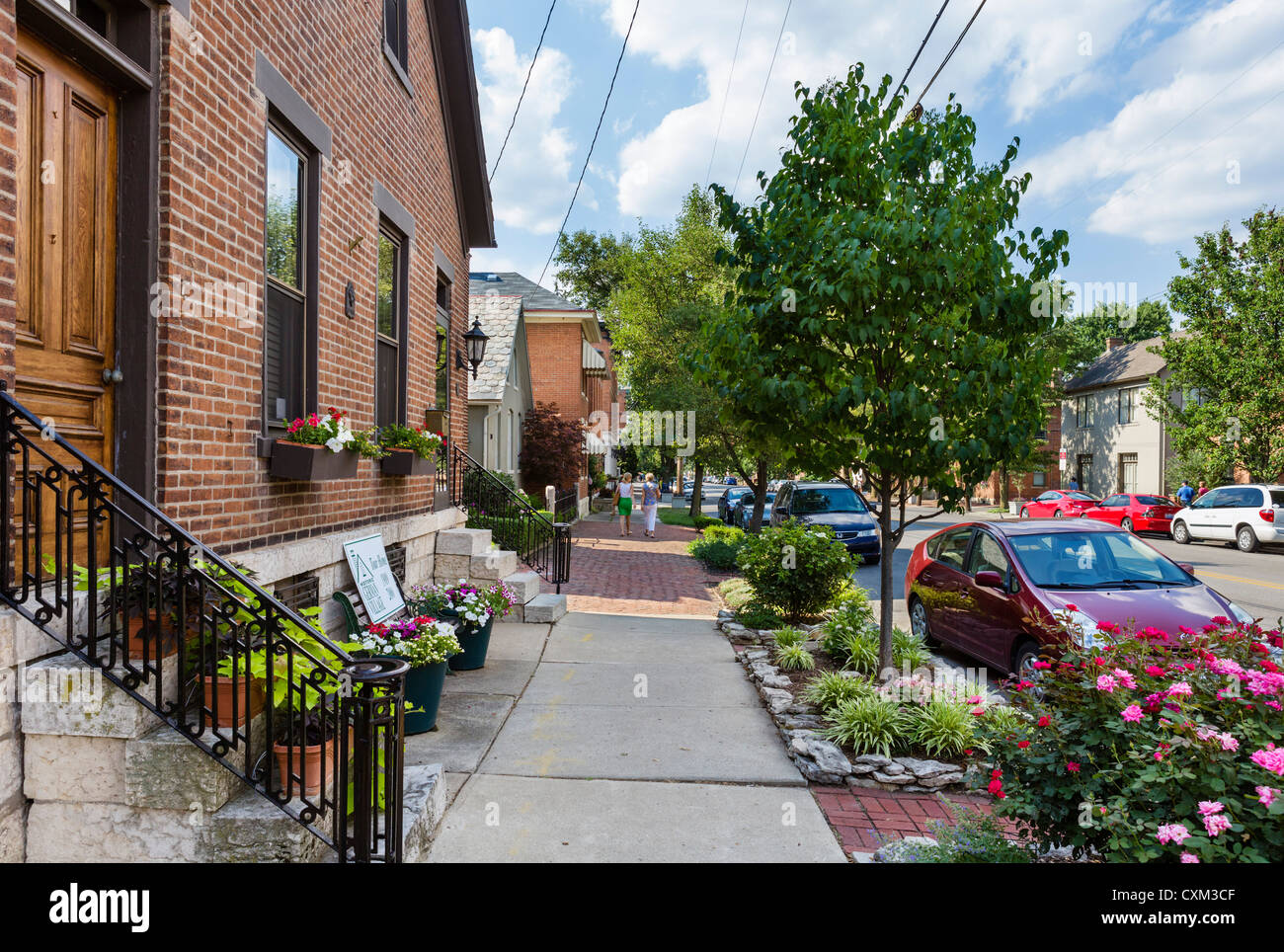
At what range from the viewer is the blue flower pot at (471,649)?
7.34 metres

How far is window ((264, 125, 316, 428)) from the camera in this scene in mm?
5457

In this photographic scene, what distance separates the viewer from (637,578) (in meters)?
14.4

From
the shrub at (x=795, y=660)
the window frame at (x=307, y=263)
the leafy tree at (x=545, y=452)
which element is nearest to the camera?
the window frame at (x=307, y=263)

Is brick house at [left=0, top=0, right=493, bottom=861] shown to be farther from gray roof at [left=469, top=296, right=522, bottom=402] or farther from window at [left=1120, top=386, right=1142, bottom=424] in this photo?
window at [left=1120, top=386, right=1142, bottom=424]

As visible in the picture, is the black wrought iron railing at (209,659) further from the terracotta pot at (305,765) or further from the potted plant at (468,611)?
the potted plant at (468,611)

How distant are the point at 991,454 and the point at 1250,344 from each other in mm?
24368

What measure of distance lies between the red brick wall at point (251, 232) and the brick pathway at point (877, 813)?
376 centimetres

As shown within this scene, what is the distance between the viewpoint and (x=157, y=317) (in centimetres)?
405

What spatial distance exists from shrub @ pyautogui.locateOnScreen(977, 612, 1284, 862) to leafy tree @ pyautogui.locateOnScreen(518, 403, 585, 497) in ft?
64.5

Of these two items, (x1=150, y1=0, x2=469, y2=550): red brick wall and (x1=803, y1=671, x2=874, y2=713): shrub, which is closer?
(x1=150, y1=0, x2=469, y2=550): red brick wall

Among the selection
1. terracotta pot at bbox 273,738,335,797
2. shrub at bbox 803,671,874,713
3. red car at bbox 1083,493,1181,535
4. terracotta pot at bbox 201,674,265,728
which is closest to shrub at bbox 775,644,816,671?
shrub at bbox 803,671,874,713

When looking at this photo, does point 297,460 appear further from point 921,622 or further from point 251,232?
point 921,622

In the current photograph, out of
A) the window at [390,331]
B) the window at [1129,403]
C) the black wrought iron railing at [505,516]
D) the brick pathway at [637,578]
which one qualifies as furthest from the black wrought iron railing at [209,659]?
the window at [1129,403]

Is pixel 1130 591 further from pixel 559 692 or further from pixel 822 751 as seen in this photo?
pixel 559 692
